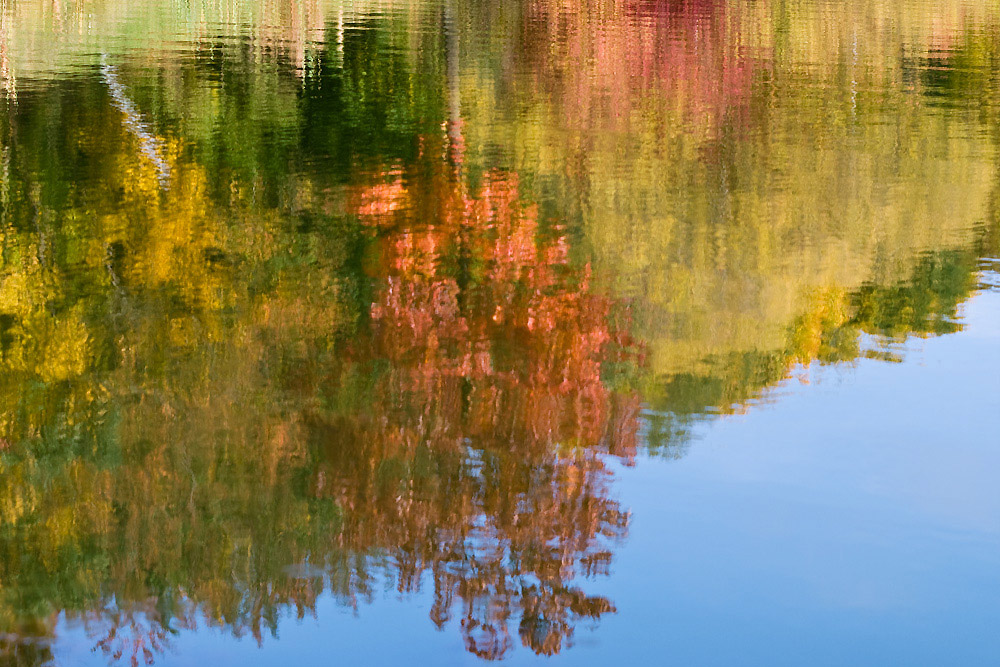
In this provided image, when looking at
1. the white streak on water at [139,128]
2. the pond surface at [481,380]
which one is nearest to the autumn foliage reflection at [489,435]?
the pond surface at [481,380]

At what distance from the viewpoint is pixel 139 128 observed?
16.7 meters

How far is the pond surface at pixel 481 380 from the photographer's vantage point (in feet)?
18.9

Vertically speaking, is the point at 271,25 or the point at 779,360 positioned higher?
the point at 271,25

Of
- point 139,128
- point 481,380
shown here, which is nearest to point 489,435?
point 481,380

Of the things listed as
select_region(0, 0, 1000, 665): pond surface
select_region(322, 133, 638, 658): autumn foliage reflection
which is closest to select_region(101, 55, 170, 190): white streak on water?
select_region(0, 0, 1000, 665): pond surface

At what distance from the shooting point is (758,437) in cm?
745

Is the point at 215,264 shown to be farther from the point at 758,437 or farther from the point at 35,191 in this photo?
the point at 758,437

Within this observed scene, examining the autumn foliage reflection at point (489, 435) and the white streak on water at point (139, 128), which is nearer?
the autumn foliage reflection at point (489, 435)

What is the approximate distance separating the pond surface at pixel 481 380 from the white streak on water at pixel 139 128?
0.11 m

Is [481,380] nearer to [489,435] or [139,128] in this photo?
[489,435]

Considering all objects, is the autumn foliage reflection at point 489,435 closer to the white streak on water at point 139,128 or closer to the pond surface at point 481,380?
the pond surface at point 481,380

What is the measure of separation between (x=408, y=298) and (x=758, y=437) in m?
3.37

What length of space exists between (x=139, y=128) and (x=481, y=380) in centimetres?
1030

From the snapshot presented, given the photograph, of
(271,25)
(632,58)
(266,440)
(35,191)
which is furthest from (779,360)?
(271,25)
